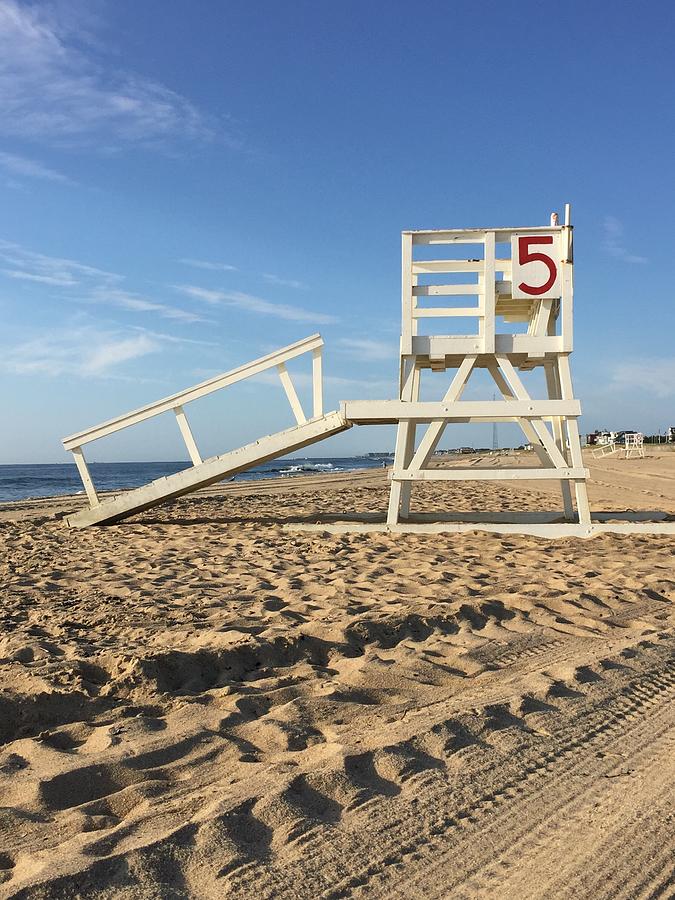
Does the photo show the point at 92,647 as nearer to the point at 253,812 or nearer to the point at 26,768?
the point at 26,768

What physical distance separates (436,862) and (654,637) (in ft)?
8.68

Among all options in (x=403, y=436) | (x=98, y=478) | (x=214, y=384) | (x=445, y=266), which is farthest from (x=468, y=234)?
(x=98, y=478)

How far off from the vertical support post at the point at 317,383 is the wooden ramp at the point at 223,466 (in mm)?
226

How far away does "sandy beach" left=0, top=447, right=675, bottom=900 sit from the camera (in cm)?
197

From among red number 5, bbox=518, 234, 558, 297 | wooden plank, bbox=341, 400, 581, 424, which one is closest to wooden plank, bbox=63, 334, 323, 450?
wooden plank, bbox=341, 400, 581, 424

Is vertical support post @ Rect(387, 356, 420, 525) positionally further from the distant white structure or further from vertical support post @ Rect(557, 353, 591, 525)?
the distant white structure

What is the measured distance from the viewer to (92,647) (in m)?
3.96

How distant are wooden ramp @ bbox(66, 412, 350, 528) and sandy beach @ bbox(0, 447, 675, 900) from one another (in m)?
3.18

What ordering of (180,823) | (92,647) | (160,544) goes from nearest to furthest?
(180,823) → (92,647) → (160,544)

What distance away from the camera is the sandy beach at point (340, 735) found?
197cm

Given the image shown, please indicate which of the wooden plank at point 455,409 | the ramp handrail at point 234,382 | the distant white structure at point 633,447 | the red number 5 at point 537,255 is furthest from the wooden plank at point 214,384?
the distant white structure at point 633,447

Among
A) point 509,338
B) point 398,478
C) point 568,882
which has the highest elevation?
point 509,338

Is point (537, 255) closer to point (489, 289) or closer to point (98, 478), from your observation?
point (489, 289)

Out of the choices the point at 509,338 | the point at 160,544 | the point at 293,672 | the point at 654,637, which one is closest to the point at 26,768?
the point at 293,672
